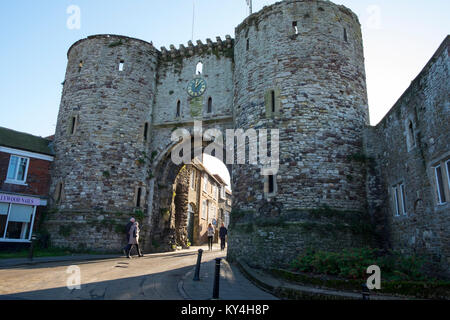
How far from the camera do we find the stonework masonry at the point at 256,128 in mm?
10180

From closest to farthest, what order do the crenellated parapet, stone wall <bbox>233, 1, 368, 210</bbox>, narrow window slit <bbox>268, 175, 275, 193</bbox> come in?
stone wall <bbox>233, 1, 368, 210</bbox> → narrow window slit <bbox>268, 175, 275, 193</bbox> → the crenellated parapet

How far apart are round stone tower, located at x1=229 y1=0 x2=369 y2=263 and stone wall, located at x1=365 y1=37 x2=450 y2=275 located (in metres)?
0.74

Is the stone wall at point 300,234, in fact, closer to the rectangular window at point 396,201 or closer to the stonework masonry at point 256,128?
the stonework masonry at point 256,128

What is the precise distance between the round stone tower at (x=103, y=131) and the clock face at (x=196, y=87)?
2226 mm

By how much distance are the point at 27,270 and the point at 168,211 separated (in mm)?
8863

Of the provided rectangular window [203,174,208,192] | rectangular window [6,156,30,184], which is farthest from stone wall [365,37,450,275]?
rectangular window [203,174,208,192]

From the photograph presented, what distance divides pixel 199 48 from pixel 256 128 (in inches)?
286

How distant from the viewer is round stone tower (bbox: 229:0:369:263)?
34.7 ft

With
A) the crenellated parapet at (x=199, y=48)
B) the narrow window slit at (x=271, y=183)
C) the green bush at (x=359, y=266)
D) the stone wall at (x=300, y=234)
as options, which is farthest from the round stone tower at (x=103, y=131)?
the green bush at (x=359, y=266)

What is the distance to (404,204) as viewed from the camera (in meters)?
9.32

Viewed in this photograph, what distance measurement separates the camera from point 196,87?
16500mm

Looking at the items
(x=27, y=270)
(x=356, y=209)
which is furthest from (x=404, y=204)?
(x=27, y=270)

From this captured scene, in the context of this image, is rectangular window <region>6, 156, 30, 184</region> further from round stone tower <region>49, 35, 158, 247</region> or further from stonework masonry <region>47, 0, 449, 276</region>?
stonework masonry <region>47, 0, 449, 276</region>

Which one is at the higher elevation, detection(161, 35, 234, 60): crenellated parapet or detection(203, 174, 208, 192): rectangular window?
detection(161, 35, 234, 60): crenellated parapet
